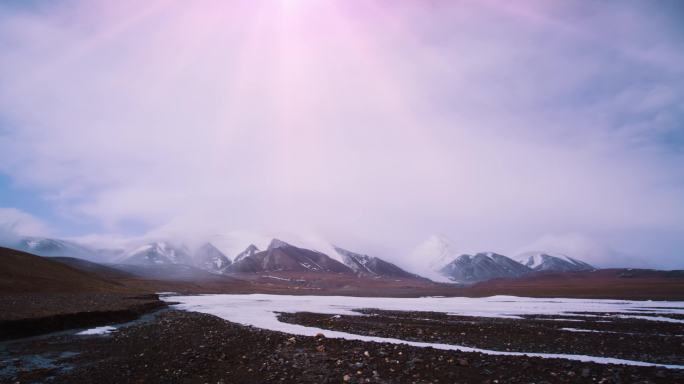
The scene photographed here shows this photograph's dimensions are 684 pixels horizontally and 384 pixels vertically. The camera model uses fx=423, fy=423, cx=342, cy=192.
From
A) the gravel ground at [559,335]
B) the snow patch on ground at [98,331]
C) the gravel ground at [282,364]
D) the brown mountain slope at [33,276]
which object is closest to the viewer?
the gravel ground at [282,364]

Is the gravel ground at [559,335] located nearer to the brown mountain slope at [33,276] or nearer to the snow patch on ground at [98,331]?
the snow patch on ground at [98,331]

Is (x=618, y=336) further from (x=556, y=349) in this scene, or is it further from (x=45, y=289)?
(x=45, y=289)

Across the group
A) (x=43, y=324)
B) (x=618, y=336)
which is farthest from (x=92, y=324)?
(x=618, y=336)

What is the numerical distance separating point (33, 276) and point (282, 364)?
200 ft

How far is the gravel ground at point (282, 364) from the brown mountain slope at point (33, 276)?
37395mm

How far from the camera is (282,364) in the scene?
57.6 ft

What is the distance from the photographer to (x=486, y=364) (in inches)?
667

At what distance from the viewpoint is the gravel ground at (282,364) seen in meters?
15.1

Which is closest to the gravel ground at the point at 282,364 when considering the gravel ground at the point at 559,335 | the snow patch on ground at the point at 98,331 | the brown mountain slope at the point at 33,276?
the snow patch on ground at the point at 98,331

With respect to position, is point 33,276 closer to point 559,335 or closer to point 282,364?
point 282,364

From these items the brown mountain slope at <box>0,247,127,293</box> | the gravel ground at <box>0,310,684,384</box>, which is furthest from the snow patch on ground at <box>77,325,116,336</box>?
the brown mountain slope at <box>0,247,127,293</box>

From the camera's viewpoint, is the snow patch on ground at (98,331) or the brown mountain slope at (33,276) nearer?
the snow patch on ground at (98,331)

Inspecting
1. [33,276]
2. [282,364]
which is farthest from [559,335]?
[33,276]

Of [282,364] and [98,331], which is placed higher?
[282,364]
